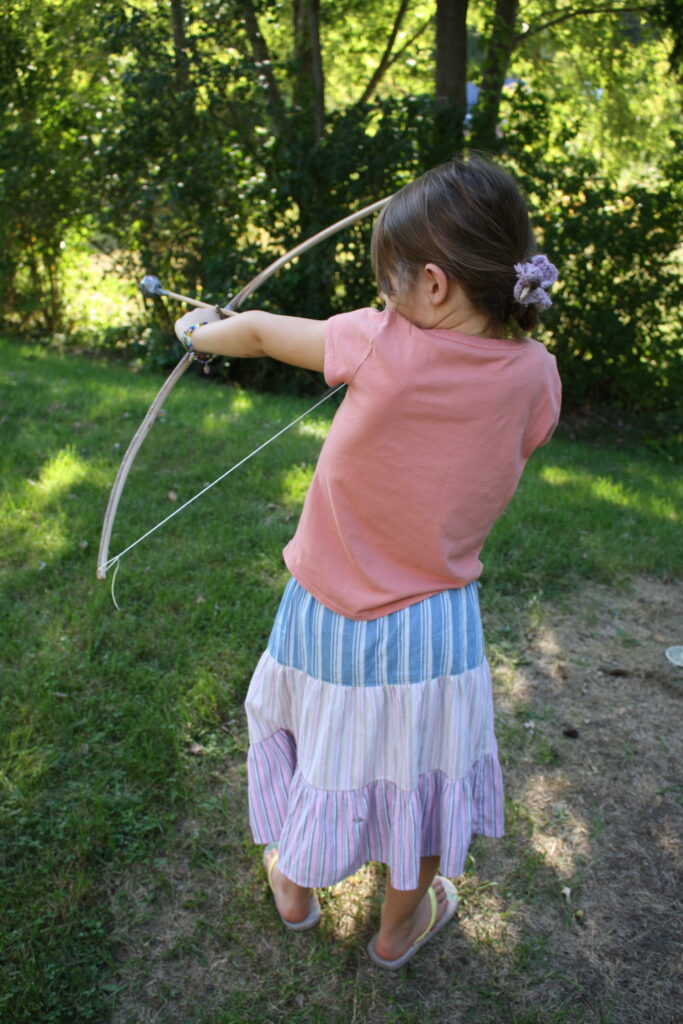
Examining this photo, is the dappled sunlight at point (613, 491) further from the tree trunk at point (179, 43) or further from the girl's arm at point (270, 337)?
the tree trunk at point (179, 43)

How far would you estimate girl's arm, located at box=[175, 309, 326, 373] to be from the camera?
1.51 m

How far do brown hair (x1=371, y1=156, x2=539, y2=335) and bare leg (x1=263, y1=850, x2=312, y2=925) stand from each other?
4.99ft

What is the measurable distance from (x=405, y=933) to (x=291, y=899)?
12.0 inches

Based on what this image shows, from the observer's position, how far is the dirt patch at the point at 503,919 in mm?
1977

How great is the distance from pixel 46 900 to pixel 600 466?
462cm

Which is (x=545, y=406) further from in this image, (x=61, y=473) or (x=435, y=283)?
(x=61, y=473)

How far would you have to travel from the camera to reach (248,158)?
6.68 metres

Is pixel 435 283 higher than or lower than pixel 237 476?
higher

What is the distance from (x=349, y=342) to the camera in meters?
1.46

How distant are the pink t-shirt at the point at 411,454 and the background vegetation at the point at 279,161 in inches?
202

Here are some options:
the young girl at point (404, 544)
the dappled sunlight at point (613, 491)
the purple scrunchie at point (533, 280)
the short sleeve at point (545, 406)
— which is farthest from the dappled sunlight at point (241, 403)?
the purple scrunchie at point (533, 280)

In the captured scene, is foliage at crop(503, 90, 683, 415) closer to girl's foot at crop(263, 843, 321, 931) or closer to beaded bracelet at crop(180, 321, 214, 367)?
beaded bracelet at crop(180, 321, 214, 367)

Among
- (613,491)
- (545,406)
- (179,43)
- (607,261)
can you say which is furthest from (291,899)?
(179,43)

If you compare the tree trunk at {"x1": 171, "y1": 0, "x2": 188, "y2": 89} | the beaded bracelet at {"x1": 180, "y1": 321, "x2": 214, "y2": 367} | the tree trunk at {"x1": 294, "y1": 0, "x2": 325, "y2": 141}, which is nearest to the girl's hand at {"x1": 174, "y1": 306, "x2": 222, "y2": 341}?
the beaded bracelet at {"x1": 180, "y1": 321, "x2": 214, "y2": 367}
